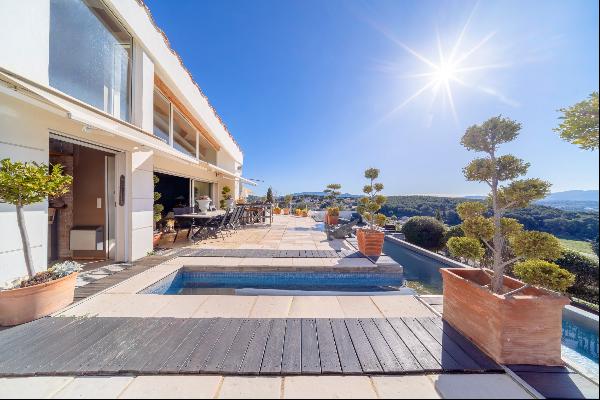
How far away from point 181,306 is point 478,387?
129 inches

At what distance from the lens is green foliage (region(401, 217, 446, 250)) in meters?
8.56

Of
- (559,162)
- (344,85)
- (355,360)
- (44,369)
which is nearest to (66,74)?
(44,369)

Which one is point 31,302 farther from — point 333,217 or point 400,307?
point 333,217

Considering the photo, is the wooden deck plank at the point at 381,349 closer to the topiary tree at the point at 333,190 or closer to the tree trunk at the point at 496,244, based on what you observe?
the tree trunk at the point at 496,244

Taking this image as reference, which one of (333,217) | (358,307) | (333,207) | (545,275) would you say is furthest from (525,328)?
(333,207)

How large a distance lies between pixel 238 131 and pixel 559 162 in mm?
21292

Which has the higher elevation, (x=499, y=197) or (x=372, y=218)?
(x=499, y=197)

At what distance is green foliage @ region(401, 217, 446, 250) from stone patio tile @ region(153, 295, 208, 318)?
8.04m

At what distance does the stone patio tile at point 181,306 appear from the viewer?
9.55 ft

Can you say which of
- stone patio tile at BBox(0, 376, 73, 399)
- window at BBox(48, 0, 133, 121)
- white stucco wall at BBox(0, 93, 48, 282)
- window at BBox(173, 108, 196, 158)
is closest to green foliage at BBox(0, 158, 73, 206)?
white stucco wall at BBox(0, 93, 48, 282)

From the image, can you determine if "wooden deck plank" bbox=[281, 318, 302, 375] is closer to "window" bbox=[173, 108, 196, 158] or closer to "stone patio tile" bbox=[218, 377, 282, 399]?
"stone patio tile" bbox=[218, 377, 282, 399]

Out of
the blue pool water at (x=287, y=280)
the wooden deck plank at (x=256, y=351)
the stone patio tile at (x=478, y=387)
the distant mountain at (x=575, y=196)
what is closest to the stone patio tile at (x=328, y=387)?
the wooden deck plank at (x=256, y=351)

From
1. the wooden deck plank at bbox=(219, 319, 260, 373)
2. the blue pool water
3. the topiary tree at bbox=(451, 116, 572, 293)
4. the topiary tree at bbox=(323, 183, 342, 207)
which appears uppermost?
the topiary tree at bbox=(323, 183, 342, 207)

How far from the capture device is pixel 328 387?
1.79 meters
